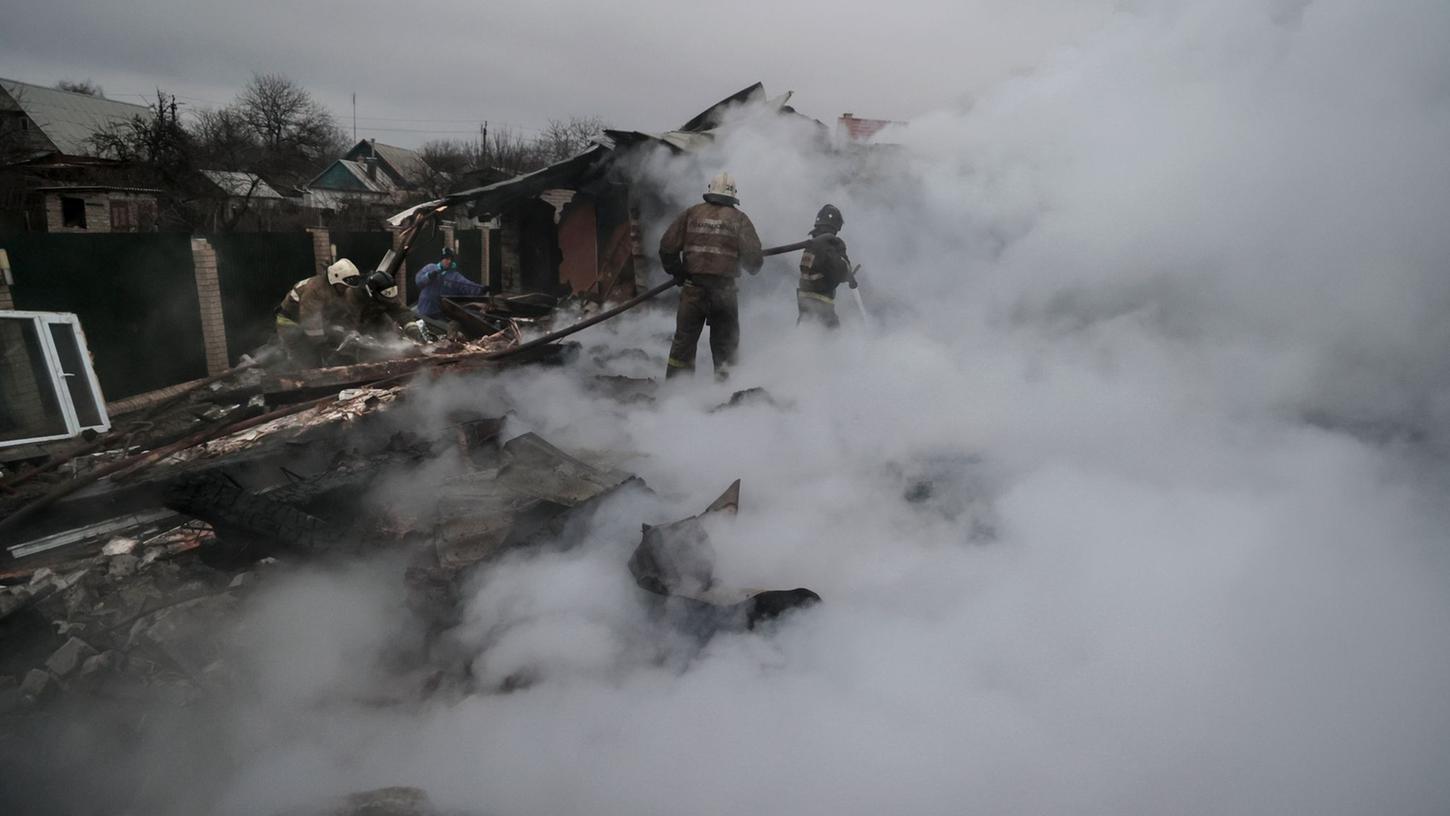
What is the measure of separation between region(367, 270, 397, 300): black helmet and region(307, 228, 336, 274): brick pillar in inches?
157

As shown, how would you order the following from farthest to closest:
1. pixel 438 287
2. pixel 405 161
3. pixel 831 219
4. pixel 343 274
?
pixel 405 161 → pixel 438 287 → pixel 343 274 → pixel 831 219

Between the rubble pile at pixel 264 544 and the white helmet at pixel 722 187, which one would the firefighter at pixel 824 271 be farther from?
the rubble pile at pixel 264 544

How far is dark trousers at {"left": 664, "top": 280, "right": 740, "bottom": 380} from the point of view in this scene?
6.09 m

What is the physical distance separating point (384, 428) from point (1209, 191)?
15.7 feet

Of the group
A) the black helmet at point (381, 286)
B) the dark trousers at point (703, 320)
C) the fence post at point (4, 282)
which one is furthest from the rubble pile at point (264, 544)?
the fence post at point (4, 282)

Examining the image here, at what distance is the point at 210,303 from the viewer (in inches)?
347

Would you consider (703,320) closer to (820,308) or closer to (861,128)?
(820,308)

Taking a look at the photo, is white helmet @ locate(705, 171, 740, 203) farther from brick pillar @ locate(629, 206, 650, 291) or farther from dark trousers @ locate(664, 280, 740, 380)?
brick pillar @ locate(629, 206, 650, 291)

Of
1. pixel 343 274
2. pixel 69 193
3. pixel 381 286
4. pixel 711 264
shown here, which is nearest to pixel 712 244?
pixel 711 264

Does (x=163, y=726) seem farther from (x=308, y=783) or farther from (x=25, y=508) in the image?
(x=25, y=508)

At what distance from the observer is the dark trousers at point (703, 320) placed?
6.09 meters

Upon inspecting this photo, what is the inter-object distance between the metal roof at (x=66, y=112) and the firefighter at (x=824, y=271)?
97.6ft

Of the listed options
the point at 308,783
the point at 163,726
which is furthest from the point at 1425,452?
the point at 163,726

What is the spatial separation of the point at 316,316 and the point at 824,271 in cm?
449
